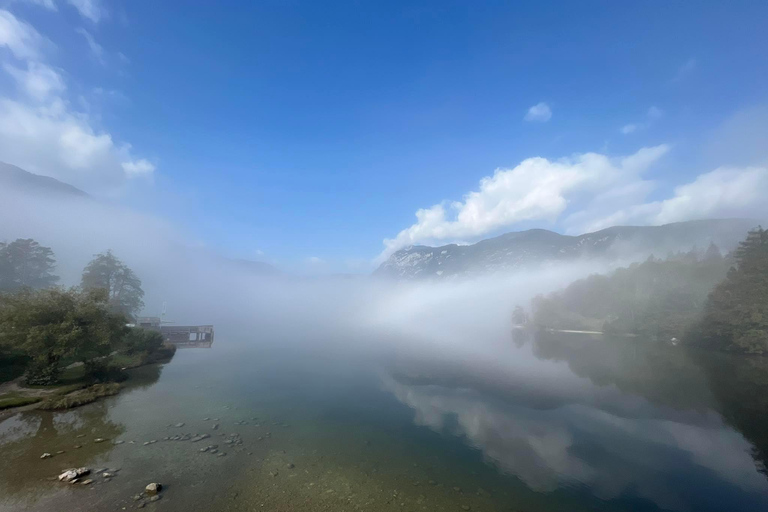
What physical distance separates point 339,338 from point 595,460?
242 ft

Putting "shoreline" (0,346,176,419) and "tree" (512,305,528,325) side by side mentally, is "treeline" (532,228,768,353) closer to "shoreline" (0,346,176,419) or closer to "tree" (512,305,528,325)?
"tree" (512,305,528,325)

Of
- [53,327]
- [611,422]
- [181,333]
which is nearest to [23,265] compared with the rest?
[181,333]

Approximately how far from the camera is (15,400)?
29.2m

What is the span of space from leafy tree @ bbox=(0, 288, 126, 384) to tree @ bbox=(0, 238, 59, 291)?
6480 cm

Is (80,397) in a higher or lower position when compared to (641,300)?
lower

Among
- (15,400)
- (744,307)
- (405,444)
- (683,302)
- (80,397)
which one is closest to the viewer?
(405,444)

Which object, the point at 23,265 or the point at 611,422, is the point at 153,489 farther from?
the point at 23,265

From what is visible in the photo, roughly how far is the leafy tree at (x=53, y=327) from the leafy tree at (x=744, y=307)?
98.1 m

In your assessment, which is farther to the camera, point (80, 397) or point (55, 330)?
point (55, 330)

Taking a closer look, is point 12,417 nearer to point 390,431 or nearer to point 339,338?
point 390,431

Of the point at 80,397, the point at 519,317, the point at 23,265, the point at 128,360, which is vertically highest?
the point at 23,265

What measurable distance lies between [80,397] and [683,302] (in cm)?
11933

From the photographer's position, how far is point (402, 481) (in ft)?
66.2

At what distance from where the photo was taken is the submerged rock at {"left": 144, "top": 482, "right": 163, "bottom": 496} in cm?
1758
